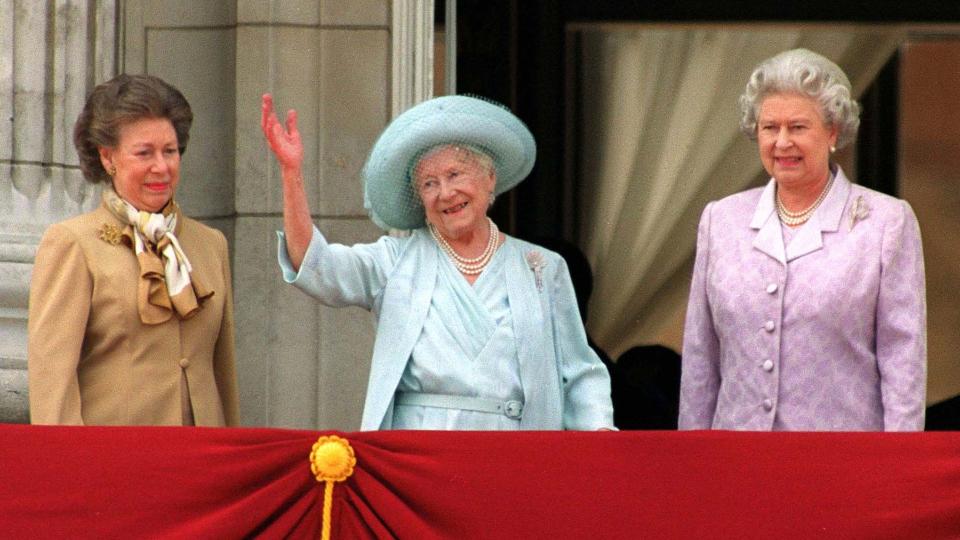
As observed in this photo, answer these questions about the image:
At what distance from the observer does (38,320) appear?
17.4 feet

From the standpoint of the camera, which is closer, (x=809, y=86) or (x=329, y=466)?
(x=329, y=466)

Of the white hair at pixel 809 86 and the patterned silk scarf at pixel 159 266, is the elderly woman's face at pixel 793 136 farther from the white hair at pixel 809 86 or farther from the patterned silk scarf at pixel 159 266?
the patterned silk scarf at pixel 159 266

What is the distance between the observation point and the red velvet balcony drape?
4.96m

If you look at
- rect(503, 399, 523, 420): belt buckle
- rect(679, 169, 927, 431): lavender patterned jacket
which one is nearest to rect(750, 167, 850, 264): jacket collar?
rect(679, 169, 927, 431): lavender patterned jacket

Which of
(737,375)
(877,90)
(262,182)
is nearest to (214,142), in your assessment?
(262,182)

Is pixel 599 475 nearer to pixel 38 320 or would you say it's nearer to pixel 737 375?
pixel 737 375

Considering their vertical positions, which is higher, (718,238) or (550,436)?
(718,238)

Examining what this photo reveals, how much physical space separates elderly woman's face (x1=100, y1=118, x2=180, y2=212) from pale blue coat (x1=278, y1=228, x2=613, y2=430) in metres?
0.33

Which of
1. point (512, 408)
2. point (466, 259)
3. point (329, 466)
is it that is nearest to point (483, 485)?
point (329, 466)

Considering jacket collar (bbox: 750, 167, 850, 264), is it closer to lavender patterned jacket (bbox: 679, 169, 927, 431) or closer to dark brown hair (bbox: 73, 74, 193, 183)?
lavender patterned jacket (bbox: 679, 169, 927, 431)

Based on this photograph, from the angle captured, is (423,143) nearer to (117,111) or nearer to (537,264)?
(537,264)

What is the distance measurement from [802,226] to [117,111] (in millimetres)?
1690

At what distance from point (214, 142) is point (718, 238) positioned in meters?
2.28

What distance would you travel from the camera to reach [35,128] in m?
6.59
